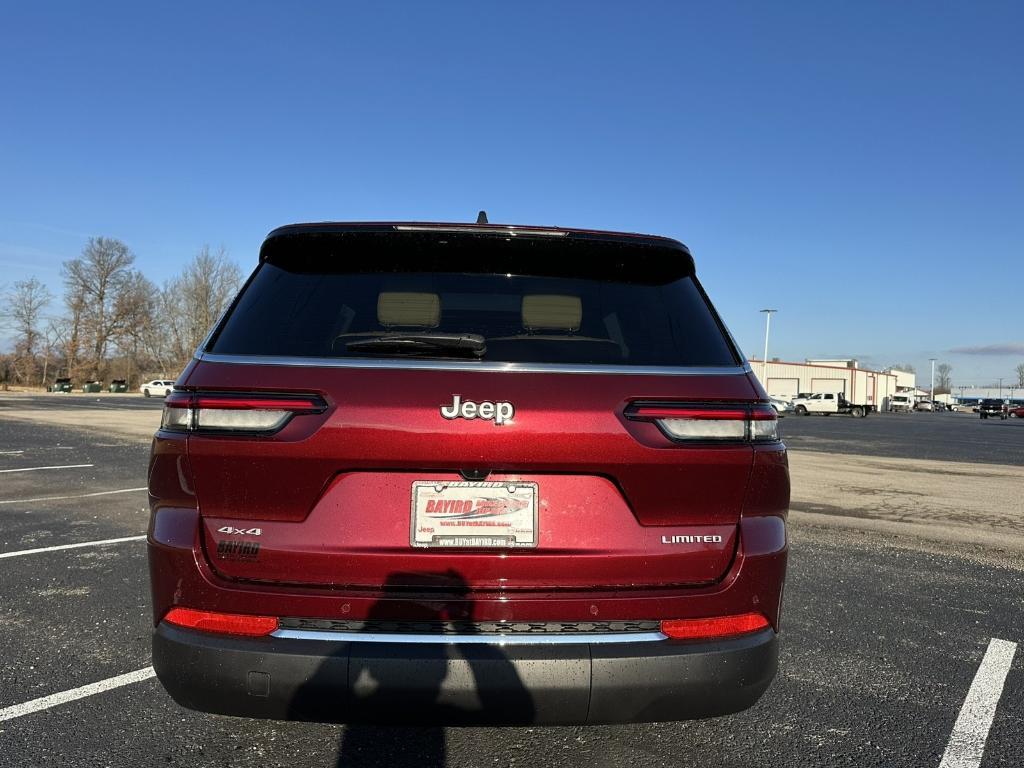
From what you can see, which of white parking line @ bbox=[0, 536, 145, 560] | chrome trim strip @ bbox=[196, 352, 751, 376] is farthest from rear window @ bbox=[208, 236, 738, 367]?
white parking line @ bbox=[0, 536, 145, 560]

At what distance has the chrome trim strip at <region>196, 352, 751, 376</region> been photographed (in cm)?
199

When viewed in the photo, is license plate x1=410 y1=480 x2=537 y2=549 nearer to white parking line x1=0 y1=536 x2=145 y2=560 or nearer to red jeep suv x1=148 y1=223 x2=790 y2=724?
red jeep suv x1=148 y1=223 x2=790 y2=724

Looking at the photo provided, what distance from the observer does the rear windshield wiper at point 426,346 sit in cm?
203

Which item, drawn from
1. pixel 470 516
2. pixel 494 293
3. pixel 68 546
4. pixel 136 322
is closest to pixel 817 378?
pixel 136 322

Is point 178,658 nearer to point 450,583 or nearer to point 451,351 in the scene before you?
point 450,583

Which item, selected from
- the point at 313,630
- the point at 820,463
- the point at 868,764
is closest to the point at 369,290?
the point at 313,630

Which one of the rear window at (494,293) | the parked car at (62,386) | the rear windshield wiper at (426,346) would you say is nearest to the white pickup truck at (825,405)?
the rear window at (494,293)

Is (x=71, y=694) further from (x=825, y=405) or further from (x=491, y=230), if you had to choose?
(x=825, y=405)

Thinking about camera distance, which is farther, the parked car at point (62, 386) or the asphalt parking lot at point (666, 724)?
the parked car at point (62, 386)

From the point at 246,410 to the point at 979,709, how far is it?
2999mm

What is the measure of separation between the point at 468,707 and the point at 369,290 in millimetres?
1269

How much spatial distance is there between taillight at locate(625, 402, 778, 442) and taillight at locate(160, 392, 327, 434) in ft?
2.91

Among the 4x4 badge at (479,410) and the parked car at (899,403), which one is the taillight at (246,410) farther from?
the parked car at (899,403)

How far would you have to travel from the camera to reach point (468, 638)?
190cm
